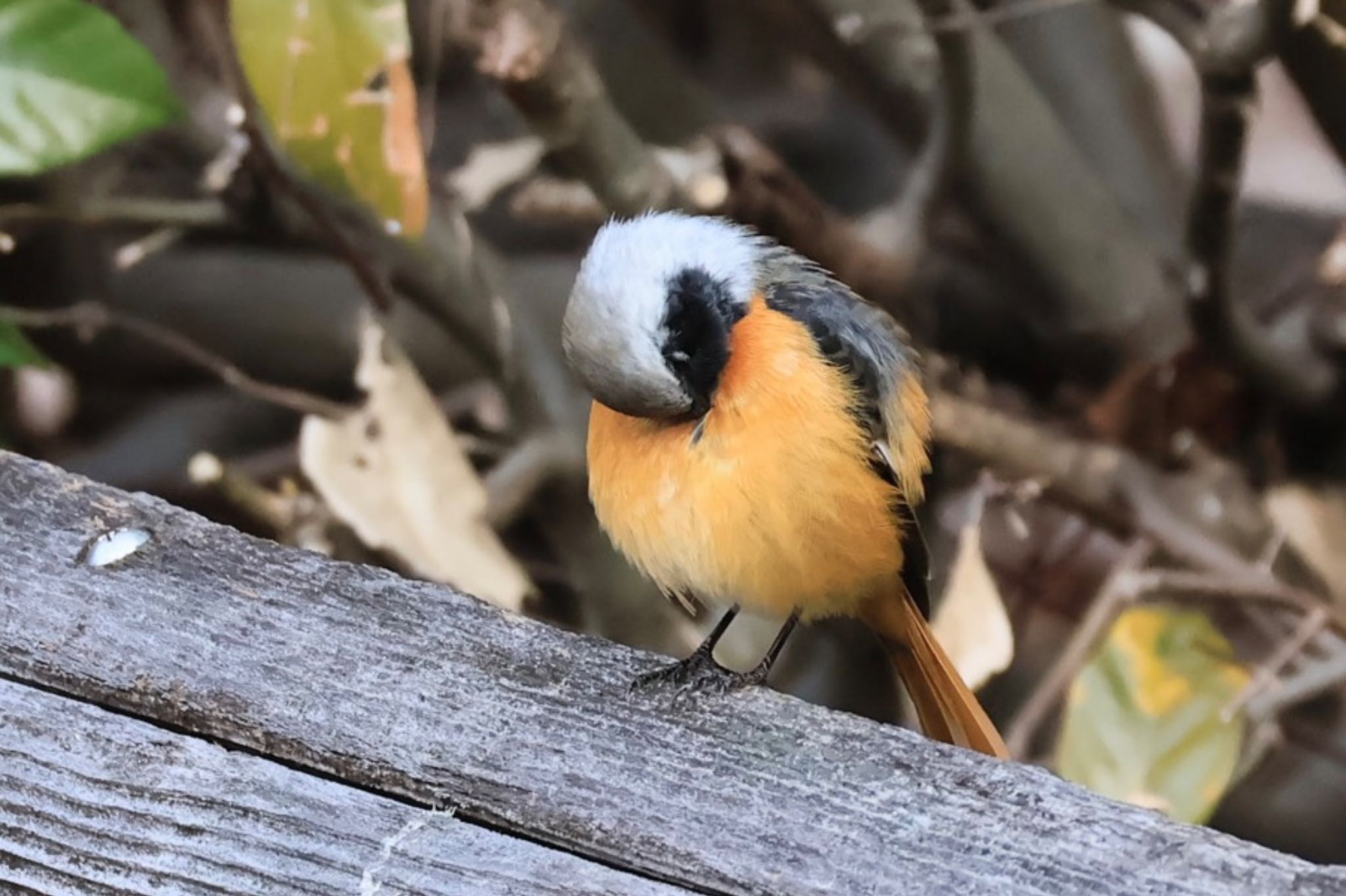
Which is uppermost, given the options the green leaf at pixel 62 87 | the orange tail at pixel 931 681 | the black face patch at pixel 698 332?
the green leaf at pixel 62 87

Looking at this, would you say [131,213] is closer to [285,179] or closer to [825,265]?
[285,179]

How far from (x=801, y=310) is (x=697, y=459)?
0.21 m

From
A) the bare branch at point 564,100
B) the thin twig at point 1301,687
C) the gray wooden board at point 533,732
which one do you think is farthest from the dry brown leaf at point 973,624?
the gray wooden board at point 533,732

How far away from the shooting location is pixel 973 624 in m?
1.81

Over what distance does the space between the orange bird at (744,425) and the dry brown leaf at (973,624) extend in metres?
0.24

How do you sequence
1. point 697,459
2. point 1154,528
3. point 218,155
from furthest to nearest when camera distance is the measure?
point 218,155 → point 1154,528 → point 697,459

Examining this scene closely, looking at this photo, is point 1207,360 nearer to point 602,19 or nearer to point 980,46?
point 980,46

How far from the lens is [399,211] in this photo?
1.54m

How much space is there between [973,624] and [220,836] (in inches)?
46.7

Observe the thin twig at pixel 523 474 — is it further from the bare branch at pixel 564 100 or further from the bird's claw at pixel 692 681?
the bird's claw at pixel 692 681

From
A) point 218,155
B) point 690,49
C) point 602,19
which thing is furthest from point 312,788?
point 690,49

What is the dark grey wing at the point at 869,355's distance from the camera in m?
1.41

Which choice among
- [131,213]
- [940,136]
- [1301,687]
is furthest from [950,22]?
[131,213]

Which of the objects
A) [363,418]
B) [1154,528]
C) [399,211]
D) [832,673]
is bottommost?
[832,673]
